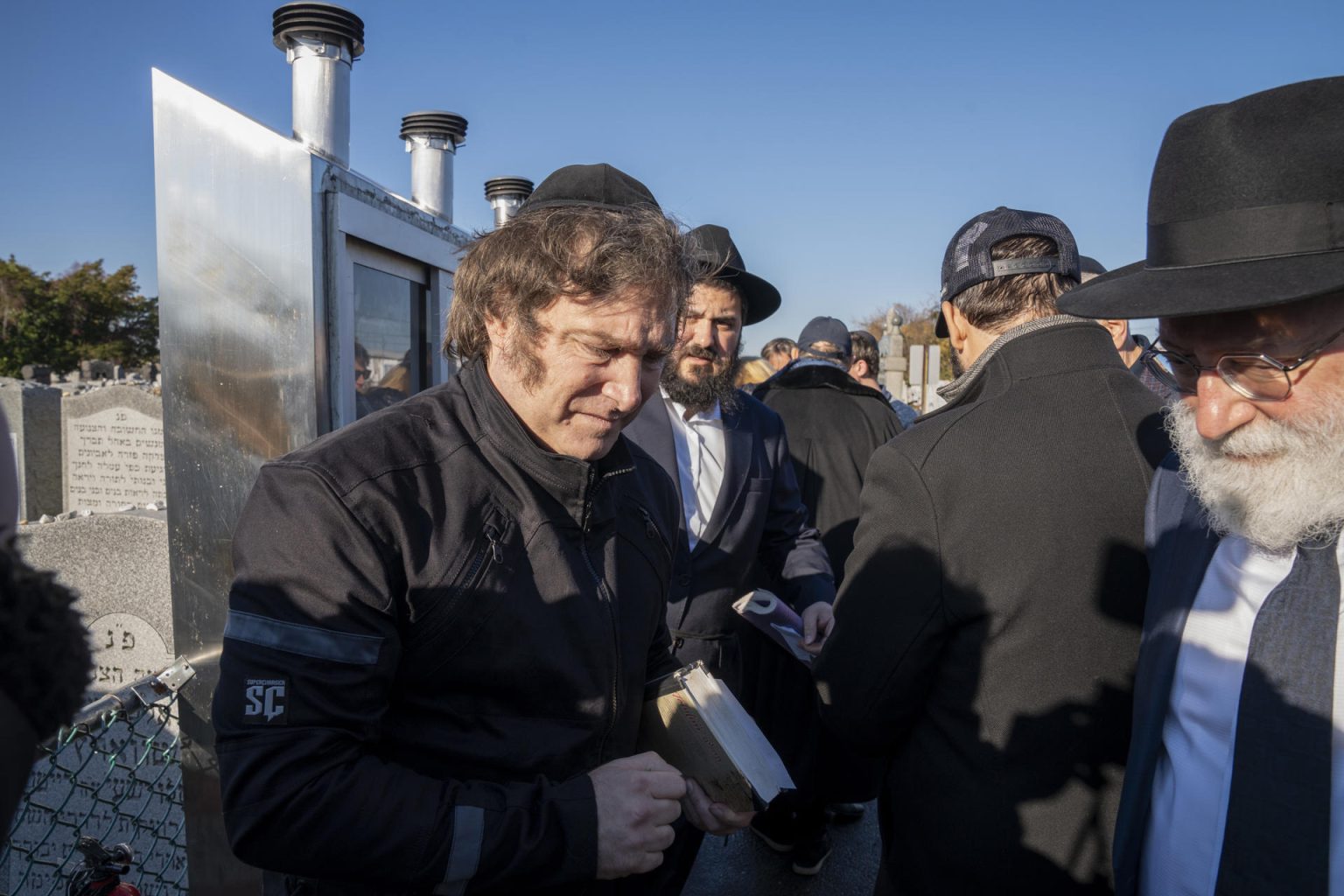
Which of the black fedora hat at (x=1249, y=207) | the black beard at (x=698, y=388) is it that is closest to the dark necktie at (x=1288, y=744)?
the black fedora hat at (x=1249, y=207)

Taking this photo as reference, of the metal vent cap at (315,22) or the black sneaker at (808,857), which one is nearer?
the metal vent cap at (315,22)

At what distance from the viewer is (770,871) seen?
12.7 ft

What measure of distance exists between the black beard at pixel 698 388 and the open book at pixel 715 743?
1.62 meters

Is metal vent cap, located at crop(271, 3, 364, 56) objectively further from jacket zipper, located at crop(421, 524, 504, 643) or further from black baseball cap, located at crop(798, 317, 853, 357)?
black baseball cap, located at crop(798, 317, 853, 357)

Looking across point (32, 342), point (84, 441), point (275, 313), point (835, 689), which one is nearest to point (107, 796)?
point (275, 313)

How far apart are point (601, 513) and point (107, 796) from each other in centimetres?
251

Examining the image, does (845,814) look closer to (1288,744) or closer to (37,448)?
(1288,744)

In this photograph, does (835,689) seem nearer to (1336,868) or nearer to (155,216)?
(1336,868)

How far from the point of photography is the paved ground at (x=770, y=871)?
3.74 meters

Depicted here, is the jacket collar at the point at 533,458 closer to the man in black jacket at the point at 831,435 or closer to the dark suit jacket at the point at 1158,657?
the dark suit jacket at the point at 1158,657

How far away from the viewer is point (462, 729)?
1.48 meters

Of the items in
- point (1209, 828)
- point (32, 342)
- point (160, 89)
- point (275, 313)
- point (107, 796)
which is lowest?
point (107, 796)

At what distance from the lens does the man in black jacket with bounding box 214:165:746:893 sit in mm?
1309

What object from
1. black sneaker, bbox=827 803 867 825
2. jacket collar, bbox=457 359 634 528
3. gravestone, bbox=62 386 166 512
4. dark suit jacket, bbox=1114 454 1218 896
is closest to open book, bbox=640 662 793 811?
jacket collar, bbox=457 359 634 528
